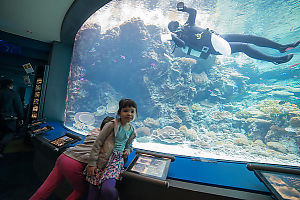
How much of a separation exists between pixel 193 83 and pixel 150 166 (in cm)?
771

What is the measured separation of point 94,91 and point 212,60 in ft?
29.7

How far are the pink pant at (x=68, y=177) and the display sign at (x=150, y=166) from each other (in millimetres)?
536

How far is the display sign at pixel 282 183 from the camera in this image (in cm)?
96

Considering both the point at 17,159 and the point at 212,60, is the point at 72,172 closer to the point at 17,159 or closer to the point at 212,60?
the point at 17,159

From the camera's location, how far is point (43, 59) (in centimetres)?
499

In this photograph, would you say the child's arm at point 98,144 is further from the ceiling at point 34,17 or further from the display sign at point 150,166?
the ceiling at point 34,17

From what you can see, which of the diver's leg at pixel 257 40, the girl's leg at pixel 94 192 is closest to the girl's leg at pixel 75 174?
the girl's leg at pixel 94 192

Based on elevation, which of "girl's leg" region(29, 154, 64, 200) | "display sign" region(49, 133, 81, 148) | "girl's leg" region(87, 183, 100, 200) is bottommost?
"girl's leg" region(29, 154, 64, 200)

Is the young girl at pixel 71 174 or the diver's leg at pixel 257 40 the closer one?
the young girl at pixel 71 174

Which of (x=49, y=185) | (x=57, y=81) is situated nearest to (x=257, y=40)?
(x=49, y=185)

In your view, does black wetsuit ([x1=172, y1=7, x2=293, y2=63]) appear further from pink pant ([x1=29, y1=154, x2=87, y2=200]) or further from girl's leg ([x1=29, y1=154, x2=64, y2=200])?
girl's leg ([x1=29, y1=154, x2=64, y2=200])

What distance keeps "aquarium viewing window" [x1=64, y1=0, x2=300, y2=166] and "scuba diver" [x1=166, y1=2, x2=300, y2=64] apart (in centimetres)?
120

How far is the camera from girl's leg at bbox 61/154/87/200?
1.26 meters

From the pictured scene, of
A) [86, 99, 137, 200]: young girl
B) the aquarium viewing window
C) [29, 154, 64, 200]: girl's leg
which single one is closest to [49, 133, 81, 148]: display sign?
[29, 154, 64, 200]: girl's leg
